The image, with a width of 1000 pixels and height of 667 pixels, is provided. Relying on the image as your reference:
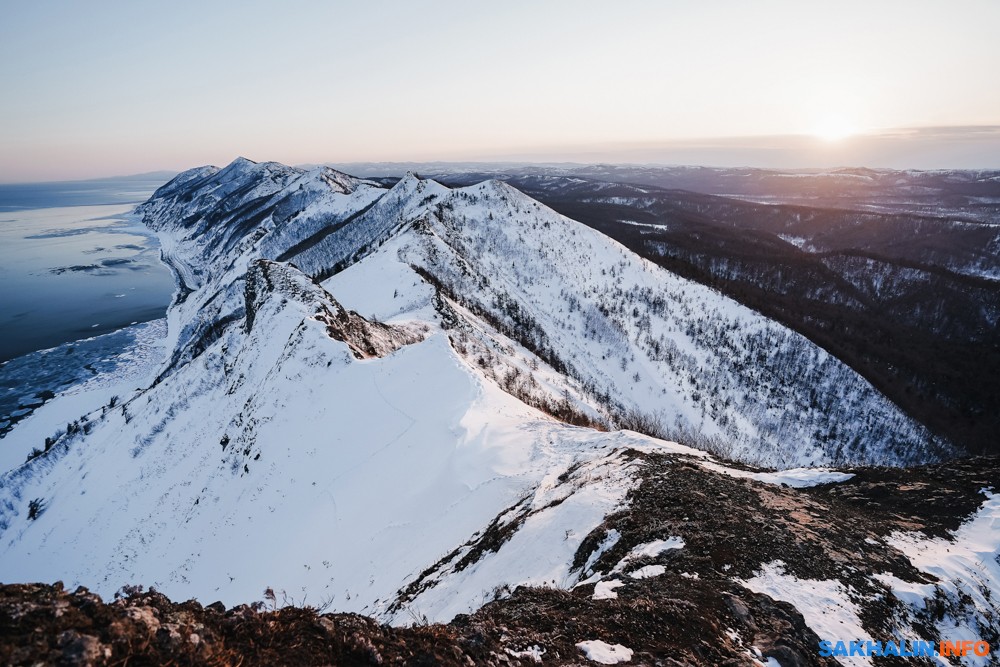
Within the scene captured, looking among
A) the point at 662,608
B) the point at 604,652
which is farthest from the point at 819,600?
the point at 604,652

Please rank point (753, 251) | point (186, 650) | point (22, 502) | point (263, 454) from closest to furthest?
point (186, 650) → point (263, 454) → point (22, 502) → point (753, 251)

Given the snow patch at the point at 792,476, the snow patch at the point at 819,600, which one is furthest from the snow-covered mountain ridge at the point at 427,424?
the snow patch at the point at 819,600

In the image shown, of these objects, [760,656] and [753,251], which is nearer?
[760,656]

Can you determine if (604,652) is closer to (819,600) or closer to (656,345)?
(819,600)

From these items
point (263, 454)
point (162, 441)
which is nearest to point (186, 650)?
point (263, 454)

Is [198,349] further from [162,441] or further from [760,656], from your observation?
[760,656]

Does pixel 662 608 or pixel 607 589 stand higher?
pixel 662 608

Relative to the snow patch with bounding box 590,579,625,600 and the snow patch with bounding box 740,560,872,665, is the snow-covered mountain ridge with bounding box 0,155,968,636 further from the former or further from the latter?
the snow patch with bounding box 740,560,872,665
